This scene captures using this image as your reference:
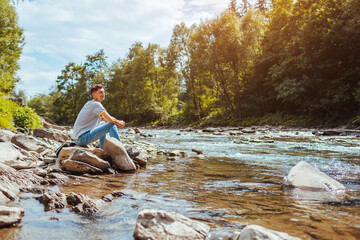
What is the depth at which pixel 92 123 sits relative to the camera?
5.73 metres

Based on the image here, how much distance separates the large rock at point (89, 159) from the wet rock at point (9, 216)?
2.51 meters

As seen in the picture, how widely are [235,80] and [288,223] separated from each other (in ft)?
91.9

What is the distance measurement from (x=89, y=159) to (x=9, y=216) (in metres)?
2.67

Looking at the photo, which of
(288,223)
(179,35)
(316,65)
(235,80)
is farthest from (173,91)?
(288,223)

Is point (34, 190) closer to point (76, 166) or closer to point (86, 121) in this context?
point (76, 166)

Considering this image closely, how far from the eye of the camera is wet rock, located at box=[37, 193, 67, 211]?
105 inches

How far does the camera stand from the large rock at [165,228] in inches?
75.0

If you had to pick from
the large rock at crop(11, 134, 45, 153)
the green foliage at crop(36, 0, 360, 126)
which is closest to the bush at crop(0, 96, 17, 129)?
the large rock at crop(11, 134, 45, 153)

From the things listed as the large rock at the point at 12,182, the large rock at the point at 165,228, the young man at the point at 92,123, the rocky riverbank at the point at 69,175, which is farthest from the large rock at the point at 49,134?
the large rock at the point at 165,228

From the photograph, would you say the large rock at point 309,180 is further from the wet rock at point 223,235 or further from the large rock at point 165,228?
the large rock at point 165,228

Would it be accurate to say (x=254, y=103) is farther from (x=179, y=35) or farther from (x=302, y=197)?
(x=302, y=197)

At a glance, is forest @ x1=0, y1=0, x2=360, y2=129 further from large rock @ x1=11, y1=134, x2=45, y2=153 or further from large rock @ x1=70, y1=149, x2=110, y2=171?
large rock @ x1=70, y1=149, x2=110, y2=171

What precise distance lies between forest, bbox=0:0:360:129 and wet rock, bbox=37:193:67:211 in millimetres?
19718

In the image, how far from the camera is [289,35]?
25.9 m
